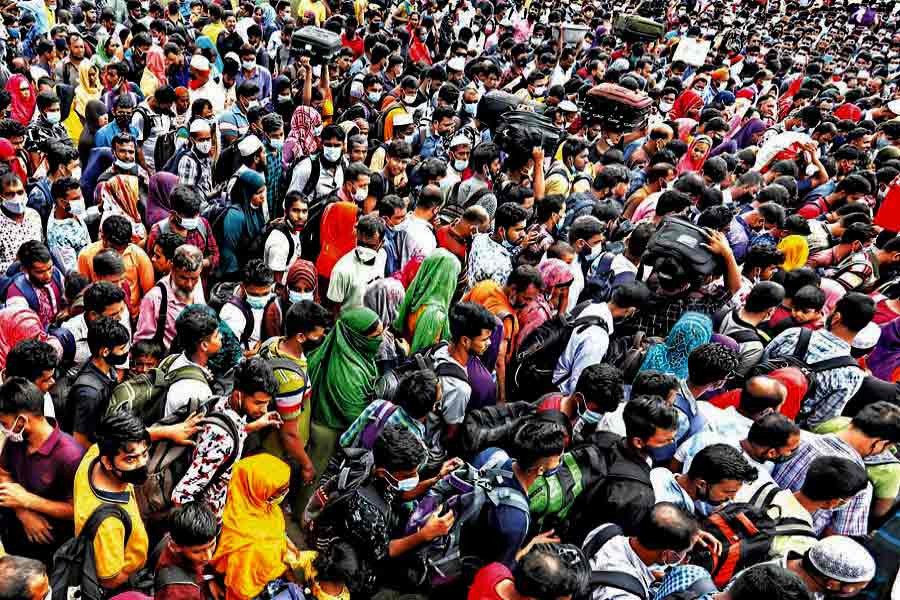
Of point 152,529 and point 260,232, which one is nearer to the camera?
point 152,529

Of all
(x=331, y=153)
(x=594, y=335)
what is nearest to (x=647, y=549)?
(x=594, y=335)

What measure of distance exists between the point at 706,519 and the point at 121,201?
13.2 ft

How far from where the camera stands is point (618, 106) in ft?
23.5

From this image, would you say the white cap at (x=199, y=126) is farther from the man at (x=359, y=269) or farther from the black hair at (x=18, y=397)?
the black hair at (x=18, y=397)

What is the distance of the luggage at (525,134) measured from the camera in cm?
568

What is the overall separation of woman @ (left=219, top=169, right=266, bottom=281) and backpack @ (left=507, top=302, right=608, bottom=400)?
7.12ft

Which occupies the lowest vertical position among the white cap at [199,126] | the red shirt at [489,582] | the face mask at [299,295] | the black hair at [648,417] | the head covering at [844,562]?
the face mask at [299,295]

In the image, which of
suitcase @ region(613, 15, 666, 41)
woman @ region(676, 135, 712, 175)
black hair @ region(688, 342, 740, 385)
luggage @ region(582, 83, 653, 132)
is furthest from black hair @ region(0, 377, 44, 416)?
suitcase @ region(613, 15, 666, 41)

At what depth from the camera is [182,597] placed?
7.86 feet

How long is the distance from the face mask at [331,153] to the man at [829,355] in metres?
3.39

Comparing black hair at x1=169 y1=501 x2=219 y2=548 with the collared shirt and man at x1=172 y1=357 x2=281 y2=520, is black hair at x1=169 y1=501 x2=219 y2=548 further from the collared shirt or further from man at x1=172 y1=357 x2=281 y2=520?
the collared shirt

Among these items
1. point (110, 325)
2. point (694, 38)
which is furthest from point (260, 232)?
point (694, 38)

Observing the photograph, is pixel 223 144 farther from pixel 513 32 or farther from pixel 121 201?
pixel 513 32

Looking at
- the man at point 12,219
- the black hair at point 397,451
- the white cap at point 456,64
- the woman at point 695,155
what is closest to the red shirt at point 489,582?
the black hair at point 397,451
